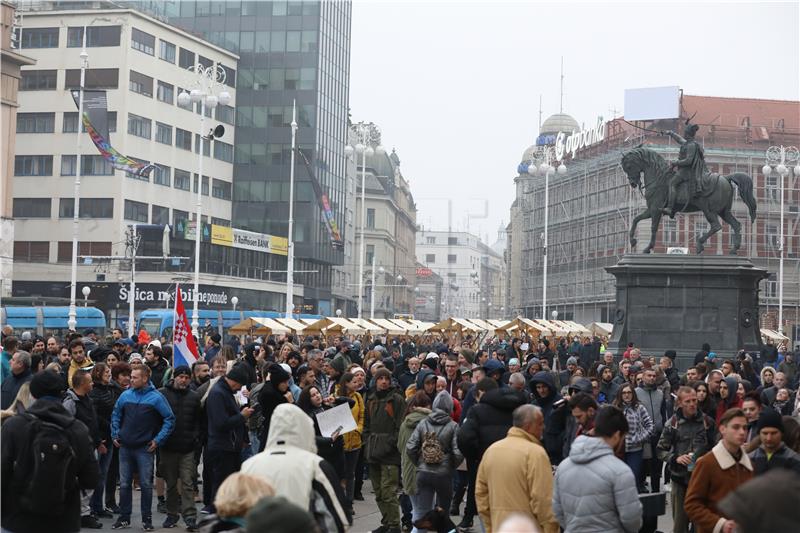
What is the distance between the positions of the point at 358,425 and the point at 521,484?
5239 millimetres

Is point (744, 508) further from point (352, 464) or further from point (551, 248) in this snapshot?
point (551, 248)

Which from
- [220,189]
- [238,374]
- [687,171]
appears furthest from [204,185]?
[238,374]

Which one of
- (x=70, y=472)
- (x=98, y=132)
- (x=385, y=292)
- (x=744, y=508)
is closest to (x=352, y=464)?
(x=70, y=472)

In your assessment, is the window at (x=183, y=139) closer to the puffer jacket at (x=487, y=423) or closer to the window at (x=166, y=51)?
the window at (x=166, y=51)

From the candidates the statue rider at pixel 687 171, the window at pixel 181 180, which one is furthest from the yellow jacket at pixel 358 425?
the window at pixel 181 180

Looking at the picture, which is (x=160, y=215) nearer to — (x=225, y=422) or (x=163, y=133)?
(x=163, y=133)

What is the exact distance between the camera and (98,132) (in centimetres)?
4791

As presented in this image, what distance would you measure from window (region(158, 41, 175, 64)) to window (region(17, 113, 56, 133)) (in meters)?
7.72

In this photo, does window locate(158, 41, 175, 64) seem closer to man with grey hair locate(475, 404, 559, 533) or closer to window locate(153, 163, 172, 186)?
window locate(153, 163, 172, 186)

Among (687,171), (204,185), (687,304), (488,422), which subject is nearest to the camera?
(488,422)

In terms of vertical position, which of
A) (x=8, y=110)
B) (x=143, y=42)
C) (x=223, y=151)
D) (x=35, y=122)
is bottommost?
(x=8, y=110)

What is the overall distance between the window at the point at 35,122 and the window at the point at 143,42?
6.73 m

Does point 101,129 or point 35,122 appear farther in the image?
point 35,122

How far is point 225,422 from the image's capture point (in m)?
12.8
